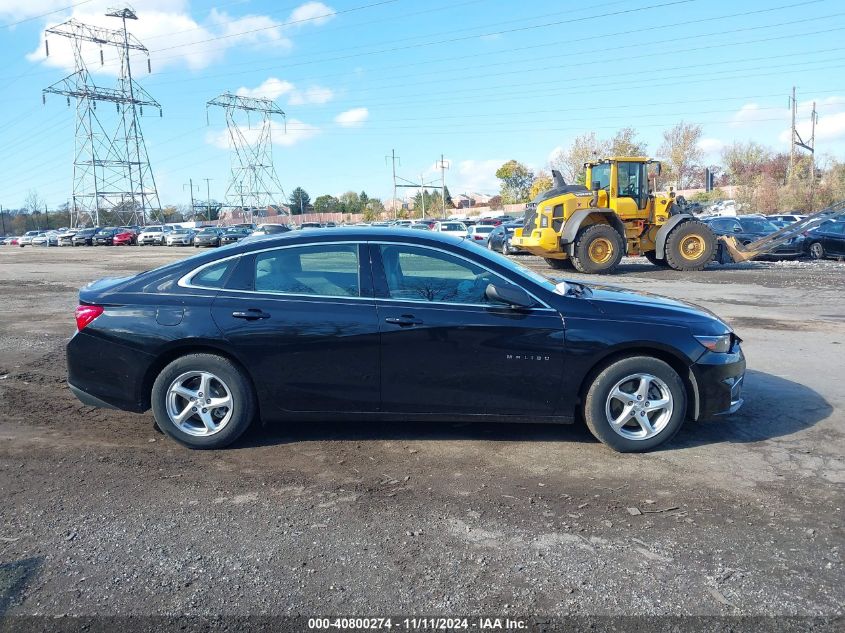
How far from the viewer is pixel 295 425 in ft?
17.8

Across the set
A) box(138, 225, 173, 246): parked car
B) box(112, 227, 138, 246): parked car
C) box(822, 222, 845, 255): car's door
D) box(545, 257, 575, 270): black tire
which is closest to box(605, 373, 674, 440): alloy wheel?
box(545, 257, 575, 270): black tire

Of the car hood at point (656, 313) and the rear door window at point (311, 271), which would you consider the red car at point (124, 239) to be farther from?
the car hood at point (656, 313)

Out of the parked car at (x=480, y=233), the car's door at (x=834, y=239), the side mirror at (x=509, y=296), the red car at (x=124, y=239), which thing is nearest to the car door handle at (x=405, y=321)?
the side mirror at (x=509, y=296)

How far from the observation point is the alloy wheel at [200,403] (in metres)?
4.79

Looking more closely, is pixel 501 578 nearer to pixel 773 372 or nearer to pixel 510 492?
pixel 510 492

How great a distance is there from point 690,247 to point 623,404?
605 inches

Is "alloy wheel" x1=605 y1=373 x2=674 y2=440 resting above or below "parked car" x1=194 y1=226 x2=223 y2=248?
below

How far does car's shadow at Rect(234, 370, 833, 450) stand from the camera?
16.5ft

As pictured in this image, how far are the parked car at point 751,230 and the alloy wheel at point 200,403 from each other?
821 inches

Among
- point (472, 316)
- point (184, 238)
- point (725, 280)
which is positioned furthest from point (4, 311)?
point (184, 238)

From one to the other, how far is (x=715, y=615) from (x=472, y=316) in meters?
2.40

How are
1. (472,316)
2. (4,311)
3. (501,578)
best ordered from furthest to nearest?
(4,311), (472,316), (501,578)

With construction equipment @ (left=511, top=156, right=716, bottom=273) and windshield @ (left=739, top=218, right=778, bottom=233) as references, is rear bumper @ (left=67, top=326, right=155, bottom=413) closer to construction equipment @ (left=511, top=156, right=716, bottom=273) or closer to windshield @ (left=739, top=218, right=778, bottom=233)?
construction equipment @ (left=511, top=156, right=716, bottom=273)

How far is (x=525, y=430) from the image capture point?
5.22 metres
